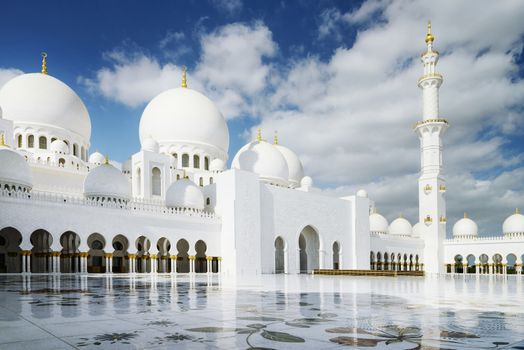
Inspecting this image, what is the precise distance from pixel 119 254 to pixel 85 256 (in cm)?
459

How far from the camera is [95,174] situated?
20312mm

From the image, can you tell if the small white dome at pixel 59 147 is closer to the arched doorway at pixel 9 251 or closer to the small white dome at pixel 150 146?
the small white dome at pixel 150 146

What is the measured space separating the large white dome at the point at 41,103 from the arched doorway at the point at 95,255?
7.16 m

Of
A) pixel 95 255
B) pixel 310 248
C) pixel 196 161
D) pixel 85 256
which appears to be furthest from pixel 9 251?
pixel 310 248

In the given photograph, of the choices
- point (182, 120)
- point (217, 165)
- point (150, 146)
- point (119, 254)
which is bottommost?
point (119, 254)

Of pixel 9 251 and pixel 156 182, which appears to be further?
pixel 156 182

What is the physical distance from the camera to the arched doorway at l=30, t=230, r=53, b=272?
1889 centimetres

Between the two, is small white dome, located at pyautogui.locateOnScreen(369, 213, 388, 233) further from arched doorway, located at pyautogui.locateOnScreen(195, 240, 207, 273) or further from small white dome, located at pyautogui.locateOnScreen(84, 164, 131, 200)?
small white dome, located at pyautogui.locateOnScreen(84, 164, 131, 200)

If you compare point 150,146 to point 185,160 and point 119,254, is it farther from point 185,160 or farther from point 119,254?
point 119,254

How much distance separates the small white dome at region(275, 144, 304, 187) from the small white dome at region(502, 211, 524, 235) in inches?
623

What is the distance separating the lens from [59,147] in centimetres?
2392

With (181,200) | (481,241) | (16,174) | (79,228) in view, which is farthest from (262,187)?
(481,241)

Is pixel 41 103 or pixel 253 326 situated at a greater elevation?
pixel 41 103

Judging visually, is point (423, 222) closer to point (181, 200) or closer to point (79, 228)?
point (181, 200)
